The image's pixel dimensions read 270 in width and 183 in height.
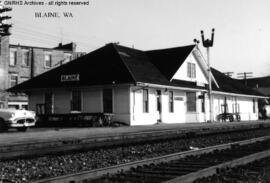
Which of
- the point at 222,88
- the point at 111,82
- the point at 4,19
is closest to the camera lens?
the point at 4,19

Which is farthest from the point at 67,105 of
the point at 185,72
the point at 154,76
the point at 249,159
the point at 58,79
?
the point at 249,159

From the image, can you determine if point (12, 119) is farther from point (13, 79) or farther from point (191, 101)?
point (13, 79)

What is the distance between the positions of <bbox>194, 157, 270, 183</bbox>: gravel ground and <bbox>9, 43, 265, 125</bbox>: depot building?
19.6 m

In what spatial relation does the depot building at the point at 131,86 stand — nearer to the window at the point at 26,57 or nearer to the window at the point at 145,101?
the window at the point at 145,101

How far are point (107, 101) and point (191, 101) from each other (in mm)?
9505

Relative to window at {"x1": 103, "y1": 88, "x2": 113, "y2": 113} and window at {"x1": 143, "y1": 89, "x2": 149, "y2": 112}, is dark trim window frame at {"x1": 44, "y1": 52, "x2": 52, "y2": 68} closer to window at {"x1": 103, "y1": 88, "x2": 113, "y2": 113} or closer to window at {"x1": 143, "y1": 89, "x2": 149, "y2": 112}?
window at {"x1": 103, "y1": 88, "x2": 113, "y2": 113}

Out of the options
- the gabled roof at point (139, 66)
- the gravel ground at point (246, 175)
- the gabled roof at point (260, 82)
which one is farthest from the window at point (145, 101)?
the gabled roof at point (260, 82)

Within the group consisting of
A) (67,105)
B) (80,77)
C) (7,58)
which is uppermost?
(7,58)

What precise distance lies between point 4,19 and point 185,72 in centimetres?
2219

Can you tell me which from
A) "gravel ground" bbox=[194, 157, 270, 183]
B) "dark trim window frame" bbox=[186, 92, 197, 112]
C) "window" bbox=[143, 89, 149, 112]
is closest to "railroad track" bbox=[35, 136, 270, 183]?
"gravel ground" bbox=[194, 157, 270, 183]

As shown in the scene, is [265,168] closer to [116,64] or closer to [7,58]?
[116,64]

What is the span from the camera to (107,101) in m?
30.2

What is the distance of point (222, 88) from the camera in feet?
139

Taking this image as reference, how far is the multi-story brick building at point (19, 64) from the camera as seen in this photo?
46938 mm
